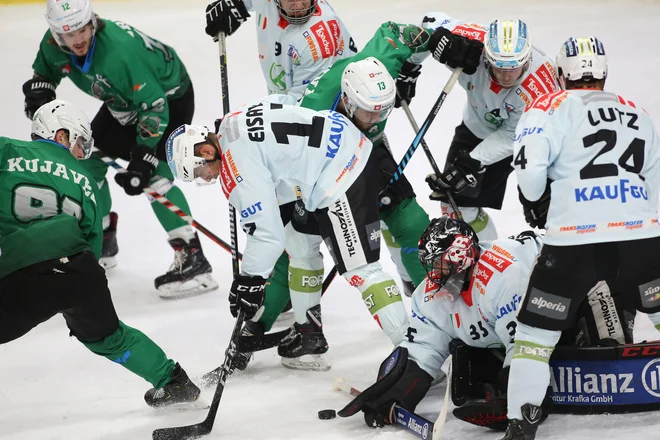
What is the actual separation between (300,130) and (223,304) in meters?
1.56

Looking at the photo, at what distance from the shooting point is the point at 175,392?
341 cm

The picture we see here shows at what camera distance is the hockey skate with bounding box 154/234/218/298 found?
4812mm

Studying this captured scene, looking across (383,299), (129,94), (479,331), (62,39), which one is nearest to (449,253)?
(479,331)

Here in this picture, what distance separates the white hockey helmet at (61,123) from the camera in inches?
134

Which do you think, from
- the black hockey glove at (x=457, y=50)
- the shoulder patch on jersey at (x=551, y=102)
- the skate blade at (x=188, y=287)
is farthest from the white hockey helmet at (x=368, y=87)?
the skate blade at (x=188, y=287)

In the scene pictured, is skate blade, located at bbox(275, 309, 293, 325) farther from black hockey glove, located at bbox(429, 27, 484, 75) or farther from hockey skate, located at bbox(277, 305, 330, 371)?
black hockey glove, located at bbox(429, 27, 484, 75)

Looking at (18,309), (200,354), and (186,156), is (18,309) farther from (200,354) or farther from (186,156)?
(200,354)

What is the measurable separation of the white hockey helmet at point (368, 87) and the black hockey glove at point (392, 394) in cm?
94

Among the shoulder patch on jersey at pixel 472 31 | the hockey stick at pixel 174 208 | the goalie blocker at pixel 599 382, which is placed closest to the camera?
the goalie blocker at pixel 599 382

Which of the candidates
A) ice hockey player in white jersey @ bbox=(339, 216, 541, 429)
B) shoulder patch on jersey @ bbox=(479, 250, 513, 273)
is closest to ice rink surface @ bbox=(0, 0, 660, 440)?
ice hockey player in white jersey @ bbox=(339, 216, 541, 429)

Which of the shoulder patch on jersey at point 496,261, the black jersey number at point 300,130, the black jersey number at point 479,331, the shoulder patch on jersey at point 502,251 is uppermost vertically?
the black jersey number at point 300,130

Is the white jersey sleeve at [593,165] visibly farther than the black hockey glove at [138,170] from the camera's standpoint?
No

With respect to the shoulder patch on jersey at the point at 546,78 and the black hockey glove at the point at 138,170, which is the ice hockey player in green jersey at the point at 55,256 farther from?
the shoulder patch on jersey at the point at 546,78

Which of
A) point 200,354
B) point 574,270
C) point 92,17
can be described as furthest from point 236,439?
point 92,17
